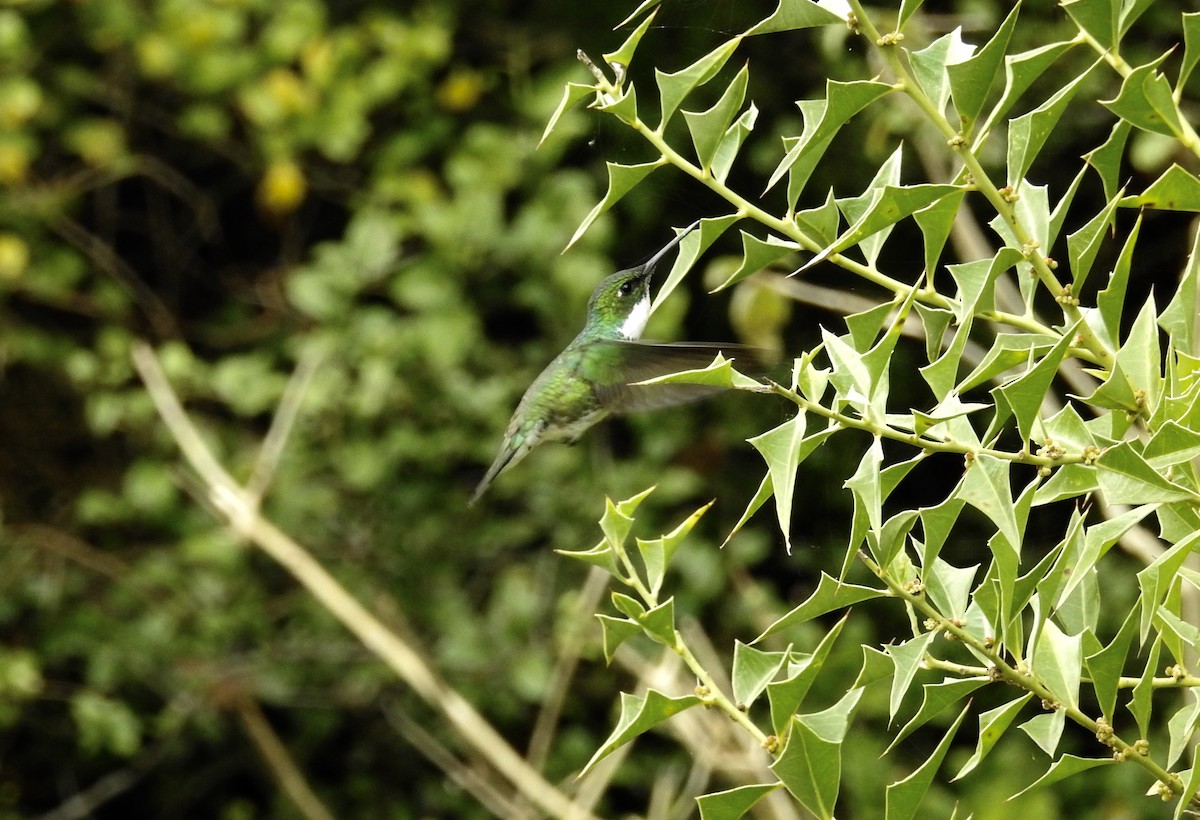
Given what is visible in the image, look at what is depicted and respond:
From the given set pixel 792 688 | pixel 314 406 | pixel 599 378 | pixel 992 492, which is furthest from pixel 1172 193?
pixel 314 406

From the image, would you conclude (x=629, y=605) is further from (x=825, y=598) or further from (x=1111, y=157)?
(x=1111, y=157)

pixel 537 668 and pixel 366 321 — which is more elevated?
pixel 366 321

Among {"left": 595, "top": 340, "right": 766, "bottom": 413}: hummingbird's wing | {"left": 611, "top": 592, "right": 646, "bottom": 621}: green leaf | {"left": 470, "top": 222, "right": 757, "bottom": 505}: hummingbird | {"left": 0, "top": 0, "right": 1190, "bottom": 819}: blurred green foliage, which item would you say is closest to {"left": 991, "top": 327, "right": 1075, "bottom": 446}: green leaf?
{"left": 611, "top": 592, "right": 646, "bottom": 621}: green leaf

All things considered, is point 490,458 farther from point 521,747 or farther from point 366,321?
point 521,747

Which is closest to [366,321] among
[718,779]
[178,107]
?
[178,107]

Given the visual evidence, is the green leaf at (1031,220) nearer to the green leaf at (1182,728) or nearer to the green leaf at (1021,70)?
the green leaf at (1021,70)

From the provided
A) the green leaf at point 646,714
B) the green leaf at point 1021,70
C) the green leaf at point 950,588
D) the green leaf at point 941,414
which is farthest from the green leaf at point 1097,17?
the green leaf at point 646,714

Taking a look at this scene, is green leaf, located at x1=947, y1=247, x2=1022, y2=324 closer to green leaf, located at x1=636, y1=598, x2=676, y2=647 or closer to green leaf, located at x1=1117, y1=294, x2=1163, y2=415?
green leaf, located at x1=1117, y1=294, x2=1163, y2=415
